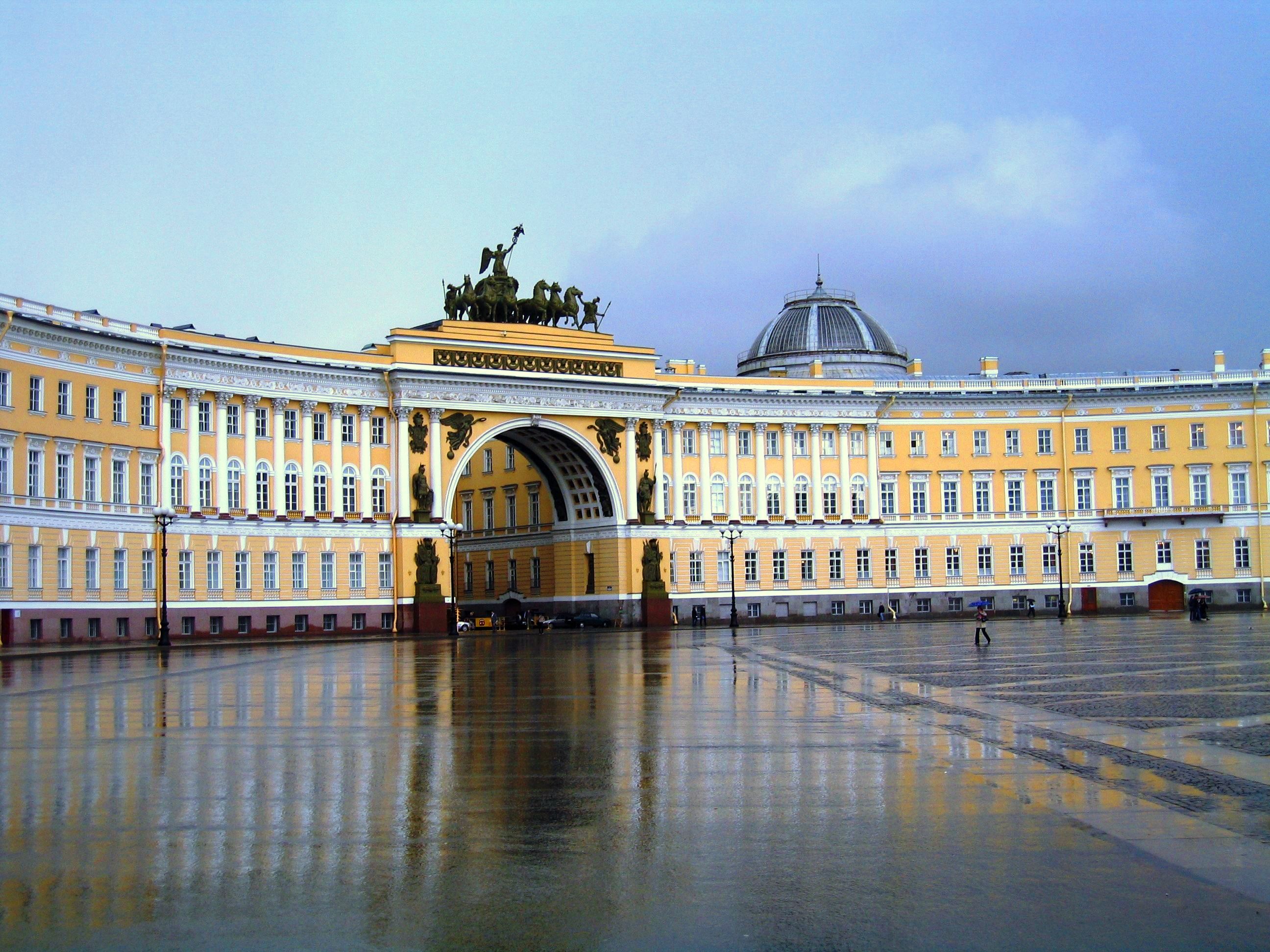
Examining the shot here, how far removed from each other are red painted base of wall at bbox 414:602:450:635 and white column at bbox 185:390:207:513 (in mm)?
14012

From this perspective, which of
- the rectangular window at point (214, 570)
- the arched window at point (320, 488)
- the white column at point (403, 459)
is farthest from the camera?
the white column at point (403, 459)

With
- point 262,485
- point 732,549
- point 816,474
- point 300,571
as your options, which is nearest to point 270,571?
point 300,571

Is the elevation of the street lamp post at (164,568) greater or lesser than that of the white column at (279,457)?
lesser

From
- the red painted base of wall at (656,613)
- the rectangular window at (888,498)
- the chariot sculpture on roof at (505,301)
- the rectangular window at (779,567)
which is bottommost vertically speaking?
the red painted base of wall at (656,613)

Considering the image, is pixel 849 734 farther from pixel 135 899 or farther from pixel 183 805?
pixel 135 899

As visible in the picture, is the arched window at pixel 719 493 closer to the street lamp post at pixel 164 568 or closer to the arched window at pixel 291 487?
the arched window at pixel 291 487

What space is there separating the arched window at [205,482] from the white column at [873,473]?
44538 millimetres

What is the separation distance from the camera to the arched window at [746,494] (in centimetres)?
9150

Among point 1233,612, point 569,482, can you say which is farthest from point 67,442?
point 1233,612

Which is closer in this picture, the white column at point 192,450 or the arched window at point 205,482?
the white column at point 192,450

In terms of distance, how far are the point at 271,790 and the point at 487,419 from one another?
67153mm

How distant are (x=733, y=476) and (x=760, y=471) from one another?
86.2 inches

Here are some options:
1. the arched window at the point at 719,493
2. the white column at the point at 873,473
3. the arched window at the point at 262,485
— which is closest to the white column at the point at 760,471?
the arched window at the point at 719,493

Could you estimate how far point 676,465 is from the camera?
8925 centimetres
